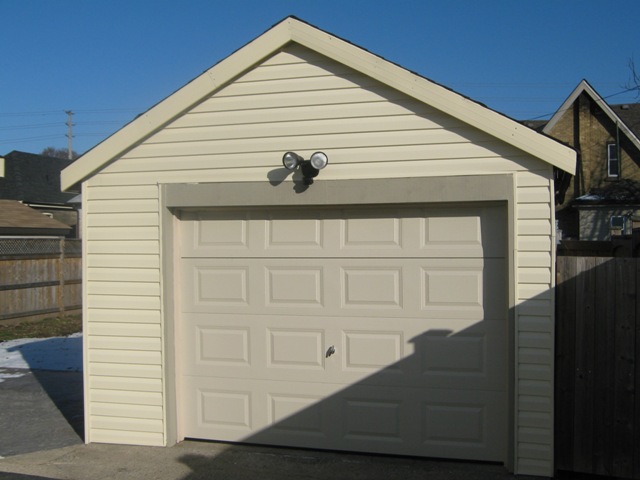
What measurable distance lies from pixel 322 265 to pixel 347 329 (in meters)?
0.66

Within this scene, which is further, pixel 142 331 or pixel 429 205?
pixel 142 331

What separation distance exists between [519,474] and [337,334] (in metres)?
2.01

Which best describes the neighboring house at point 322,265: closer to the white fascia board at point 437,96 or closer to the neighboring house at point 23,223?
the white fascia board at point 437,96

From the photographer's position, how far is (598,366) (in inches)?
218

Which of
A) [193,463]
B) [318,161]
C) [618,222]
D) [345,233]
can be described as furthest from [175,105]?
[618,222]

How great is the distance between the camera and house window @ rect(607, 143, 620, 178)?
90.6 feet

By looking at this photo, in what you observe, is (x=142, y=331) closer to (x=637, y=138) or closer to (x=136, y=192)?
(x=136, y=192)

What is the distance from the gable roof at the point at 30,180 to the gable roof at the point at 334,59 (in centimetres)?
2592

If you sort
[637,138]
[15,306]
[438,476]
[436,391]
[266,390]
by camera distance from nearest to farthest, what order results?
[438,476], [436,391], [266,390], [15,306], [637,138]

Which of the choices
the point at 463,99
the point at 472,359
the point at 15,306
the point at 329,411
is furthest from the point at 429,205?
the point at 15,306

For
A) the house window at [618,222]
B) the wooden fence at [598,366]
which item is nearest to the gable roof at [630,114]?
the house window at [618,222]

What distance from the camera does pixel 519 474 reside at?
5.65 meters

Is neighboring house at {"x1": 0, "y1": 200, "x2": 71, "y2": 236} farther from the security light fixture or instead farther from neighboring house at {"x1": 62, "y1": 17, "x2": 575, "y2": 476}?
the security light fixture

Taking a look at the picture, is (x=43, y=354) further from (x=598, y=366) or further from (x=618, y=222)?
(x=618, y=222)
